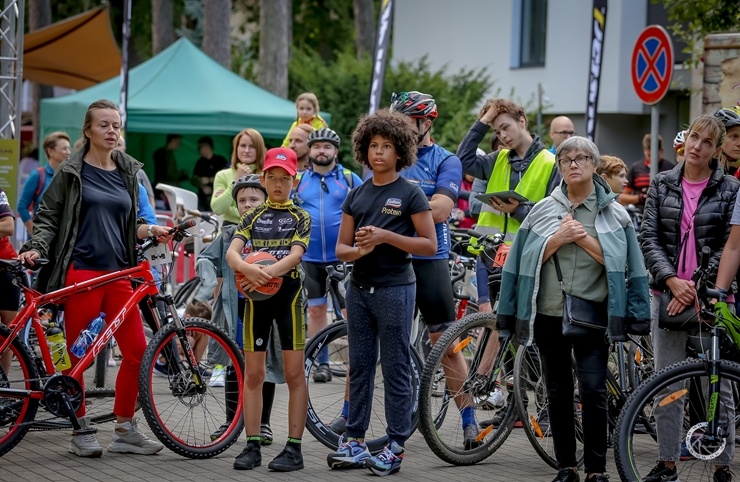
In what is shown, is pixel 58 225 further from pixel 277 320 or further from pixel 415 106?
pixel 415 106

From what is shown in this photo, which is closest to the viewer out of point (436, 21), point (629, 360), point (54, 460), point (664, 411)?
point (664, 411)

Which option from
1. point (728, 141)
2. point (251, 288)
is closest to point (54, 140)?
point (251, 288)

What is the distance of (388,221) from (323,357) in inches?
57.6

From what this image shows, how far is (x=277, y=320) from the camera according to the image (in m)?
7.02

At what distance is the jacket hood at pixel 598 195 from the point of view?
6461mm

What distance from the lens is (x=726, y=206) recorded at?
6.87 metres

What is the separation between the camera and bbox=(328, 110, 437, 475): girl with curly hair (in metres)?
6.86

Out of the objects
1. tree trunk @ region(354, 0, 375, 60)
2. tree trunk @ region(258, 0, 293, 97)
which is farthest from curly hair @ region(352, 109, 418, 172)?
tree trunk @ region(354, 0, 375, 60)

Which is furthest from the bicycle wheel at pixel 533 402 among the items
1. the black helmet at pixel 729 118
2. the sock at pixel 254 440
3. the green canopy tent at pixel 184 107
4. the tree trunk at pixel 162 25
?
the tree trunk at pixel 162 25

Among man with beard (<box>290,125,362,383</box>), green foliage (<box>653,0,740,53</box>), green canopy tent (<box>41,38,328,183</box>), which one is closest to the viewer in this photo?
man with beard (<box>290,125,362,383</box>)

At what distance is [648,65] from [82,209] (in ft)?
24.9

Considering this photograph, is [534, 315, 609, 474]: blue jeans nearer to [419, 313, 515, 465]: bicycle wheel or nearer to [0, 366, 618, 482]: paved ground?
[0, 366, 618, 482]: paved ground

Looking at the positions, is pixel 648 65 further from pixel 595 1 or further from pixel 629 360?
pixel 629 360

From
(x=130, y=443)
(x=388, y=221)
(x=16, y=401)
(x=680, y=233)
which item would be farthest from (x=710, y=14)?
(x=16, y=401)
